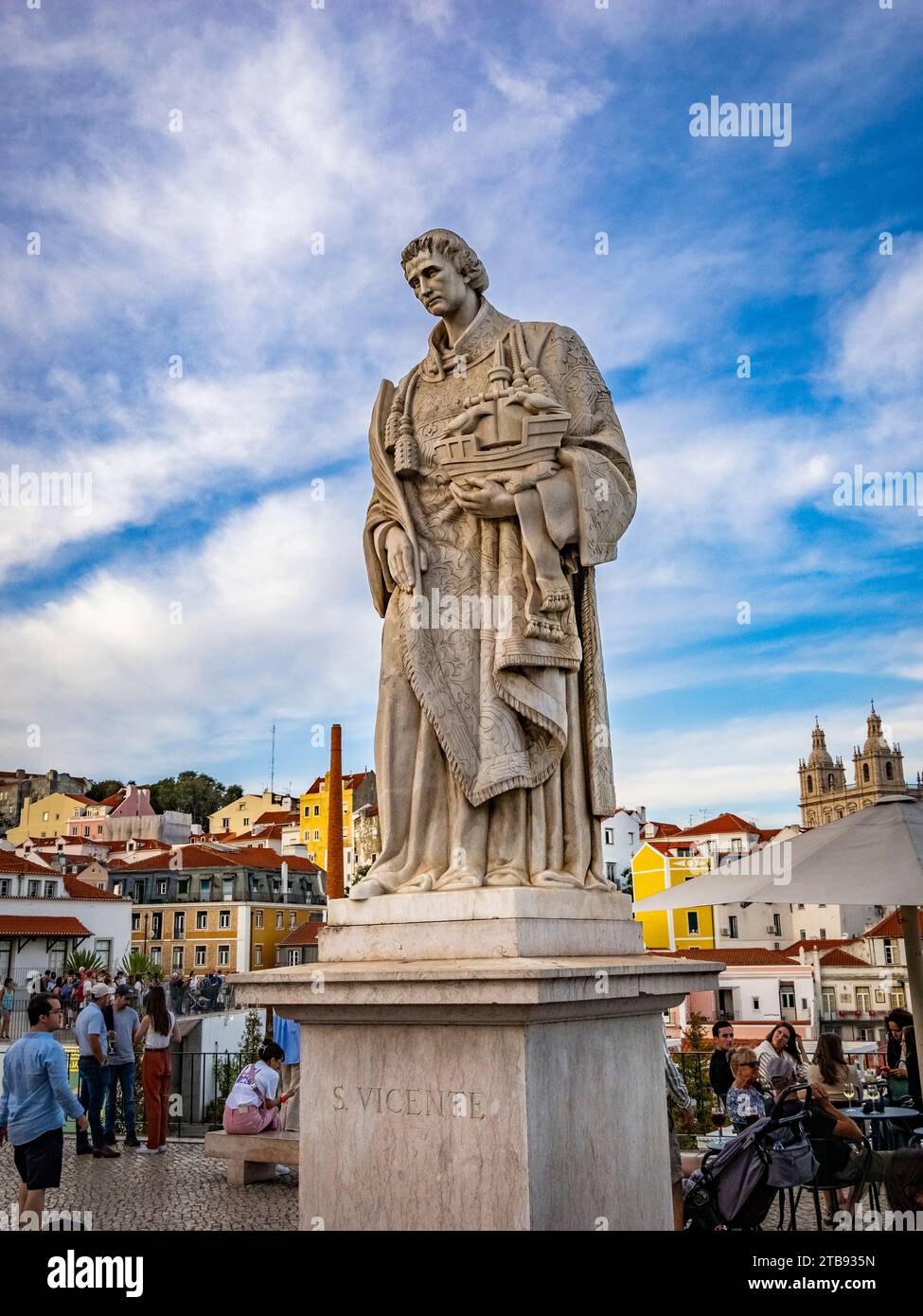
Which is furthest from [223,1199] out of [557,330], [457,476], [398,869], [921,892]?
[557,330]

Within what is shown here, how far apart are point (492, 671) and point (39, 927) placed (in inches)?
1820

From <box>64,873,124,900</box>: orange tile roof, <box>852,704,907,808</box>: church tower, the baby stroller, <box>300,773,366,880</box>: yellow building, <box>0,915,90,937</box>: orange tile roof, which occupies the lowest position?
the baby stroller

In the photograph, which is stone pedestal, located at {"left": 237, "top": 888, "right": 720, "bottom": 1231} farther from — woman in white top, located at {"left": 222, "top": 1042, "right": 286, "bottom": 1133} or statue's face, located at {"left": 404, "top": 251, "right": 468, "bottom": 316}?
woman in white top, located at {"left": 222, "top": 1042, "right": 286, "bottom": 1133}

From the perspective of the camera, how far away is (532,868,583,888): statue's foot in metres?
4.49

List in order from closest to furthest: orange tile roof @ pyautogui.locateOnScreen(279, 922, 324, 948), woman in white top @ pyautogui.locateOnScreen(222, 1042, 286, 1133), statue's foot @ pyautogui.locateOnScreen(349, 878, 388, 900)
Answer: statue's foot @ pyautogui.locateOnScreen(349, 878, 388, 900)
woman in white top @ pyautogui.locateOnScreen(222, 1042, 286, 1133)
orange tile roof @ pyautogui.locateOnScreen(279, 922, 324, 948)

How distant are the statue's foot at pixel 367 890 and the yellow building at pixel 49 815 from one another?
8466cm

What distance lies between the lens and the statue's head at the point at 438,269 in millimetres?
5262

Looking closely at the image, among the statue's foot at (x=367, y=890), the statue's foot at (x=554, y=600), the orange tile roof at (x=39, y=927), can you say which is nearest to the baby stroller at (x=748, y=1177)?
the statue's foot at (x=367, y=890)

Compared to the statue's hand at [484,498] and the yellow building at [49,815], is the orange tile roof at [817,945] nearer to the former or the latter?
the yellow building at [49,815]

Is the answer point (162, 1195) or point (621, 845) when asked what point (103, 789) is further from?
point (162, 1195)

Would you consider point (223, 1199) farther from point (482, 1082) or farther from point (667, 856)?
point (667, 856)

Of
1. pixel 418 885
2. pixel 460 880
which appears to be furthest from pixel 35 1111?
pixel 460 880

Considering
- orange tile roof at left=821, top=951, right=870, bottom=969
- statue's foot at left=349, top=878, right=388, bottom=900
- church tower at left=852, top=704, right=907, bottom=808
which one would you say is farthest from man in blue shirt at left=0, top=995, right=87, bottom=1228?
church tower at left=852, top=704, right=907, bottom=808

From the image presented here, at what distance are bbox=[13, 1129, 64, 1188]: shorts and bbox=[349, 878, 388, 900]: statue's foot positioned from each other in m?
3.83
